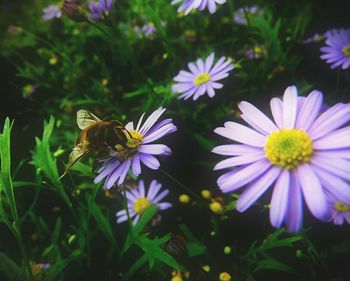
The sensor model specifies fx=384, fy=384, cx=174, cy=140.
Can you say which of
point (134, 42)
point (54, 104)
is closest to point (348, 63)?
point (134, 42)

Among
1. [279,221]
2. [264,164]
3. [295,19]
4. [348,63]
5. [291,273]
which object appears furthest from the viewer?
[295,19]

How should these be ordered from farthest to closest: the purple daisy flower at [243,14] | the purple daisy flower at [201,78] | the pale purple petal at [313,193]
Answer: the purple daisy flower at [243,14], the purple daisy flower at [201,78], the pale purple petal at [313,193]

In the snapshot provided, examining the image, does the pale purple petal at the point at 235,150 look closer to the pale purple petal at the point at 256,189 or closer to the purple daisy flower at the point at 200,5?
the pale purple petal at the point at 256,189

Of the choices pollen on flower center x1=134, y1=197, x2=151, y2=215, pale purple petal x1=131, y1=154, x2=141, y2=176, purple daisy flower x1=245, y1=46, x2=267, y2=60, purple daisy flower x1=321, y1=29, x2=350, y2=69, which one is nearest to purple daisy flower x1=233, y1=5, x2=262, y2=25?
purple daisy flower x1=245, y1=46, x2=267, y2=60

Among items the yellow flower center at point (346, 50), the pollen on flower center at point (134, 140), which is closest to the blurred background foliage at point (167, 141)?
the yellow flower center at point (346, 50)

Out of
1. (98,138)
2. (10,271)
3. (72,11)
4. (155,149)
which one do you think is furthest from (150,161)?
(72,11)

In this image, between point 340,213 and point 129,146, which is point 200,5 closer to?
point 129,146

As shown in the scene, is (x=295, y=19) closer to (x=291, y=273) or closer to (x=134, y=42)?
(x=134, y=42)
